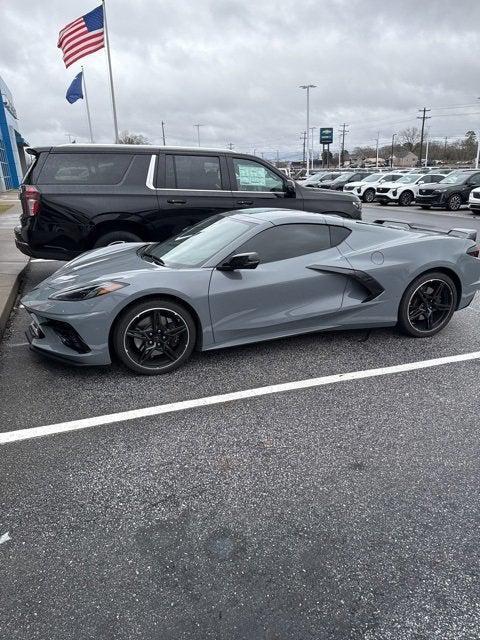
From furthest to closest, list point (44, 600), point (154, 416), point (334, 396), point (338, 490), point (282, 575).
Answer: point (334, 396), point (154, 416), point (338, 490), point (282, 575), point (44, 600)

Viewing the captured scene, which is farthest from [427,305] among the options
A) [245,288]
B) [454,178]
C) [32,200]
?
[454,178]

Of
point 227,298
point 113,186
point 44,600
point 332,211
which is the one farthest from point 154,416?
point 332,211

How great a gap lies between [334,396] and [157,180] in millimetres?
4338

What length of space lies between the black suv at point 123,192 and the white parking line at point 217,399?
3.64 m

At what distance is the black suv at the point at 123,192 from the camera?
6262 millimetres

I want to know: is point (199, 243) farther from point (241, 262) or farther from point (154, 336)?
point (154, 336)

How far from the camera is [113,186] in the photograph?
6.46 metres

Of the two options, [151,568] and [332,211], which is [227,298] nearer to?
[151,568]

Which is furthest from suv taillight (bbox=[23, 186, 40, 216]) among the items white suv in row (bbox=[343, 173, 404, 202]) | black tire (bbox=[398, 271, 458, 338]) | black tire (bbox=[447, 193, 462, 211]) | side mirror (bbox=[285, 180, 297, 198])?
white suv in row (bbox=[343, 173, 404, 202])

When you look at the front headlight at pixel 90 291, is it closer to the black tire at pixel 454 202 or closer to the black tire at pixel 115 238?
the black tire at pixel 115 238

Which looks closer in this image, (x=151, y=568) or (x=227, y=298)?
(x=151, y=568)

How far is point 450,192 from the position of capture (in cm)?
2095

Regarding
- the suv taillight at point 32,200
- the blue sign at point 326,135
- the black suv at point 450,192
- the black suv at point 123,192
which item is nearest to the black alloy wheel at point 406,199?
the black suv at point 450,192

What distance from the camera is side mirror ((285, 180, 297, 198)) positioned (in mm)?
7402
